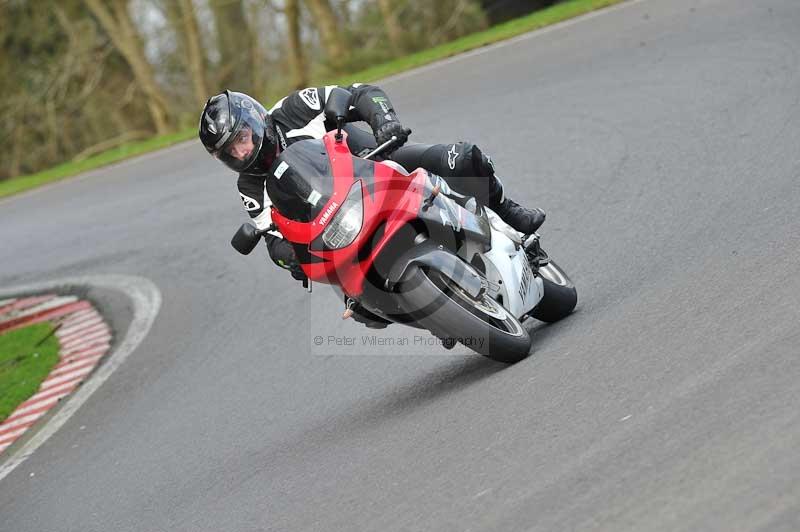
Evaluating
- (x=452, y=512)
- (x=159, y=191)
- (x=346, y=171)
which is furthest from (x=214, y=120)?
(x=159, y=191)

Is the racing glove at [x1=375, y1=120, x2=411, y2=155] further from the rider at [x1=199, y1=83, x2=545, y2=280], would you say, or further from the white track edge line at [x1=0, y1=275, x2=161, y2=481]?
the white track edge line at [x1=0, y1=275, x2=161, y2=481]

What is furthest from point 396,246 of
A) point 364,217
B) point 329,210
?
point 329,210

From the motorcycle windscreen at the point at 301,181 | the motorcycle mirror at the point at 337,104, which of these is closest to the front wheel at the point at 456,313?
the motorcycle windscreen at the point at 301,181

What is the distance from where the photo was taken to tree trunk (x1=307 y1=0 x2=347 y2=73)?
23.7 m

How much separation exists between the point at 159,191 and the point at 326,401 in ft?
31.1

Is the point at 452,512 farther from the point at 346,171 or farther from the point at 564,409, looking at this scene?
the point at 346,171

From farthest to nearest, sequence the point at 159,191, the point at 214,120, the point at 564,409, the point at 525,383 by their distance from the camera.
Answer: the point at 159,191, the point at 214,120, the point at 525,383, the point at 564,409

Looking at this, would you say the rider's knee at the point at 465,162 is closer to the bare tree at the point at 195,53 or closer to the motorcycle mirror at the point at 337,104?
the motorcycle mirror at the point at 337,104

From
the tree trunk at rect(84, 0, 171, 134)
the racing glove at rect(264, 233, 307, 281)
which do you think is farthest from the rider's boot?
the tree trunk at rect(84, 0, 171, 134)

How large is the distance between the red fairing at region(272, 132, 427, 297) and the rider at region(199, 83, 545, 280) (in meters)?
0.24

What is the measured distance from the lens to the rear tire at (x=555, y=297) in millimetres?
6719

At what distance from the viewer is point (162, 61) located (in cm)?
3494

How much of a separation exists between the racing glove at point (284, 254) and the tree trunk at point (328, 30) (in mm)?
17322

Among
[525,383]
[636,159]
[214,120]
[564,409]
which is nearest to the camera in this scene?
[564,409]
